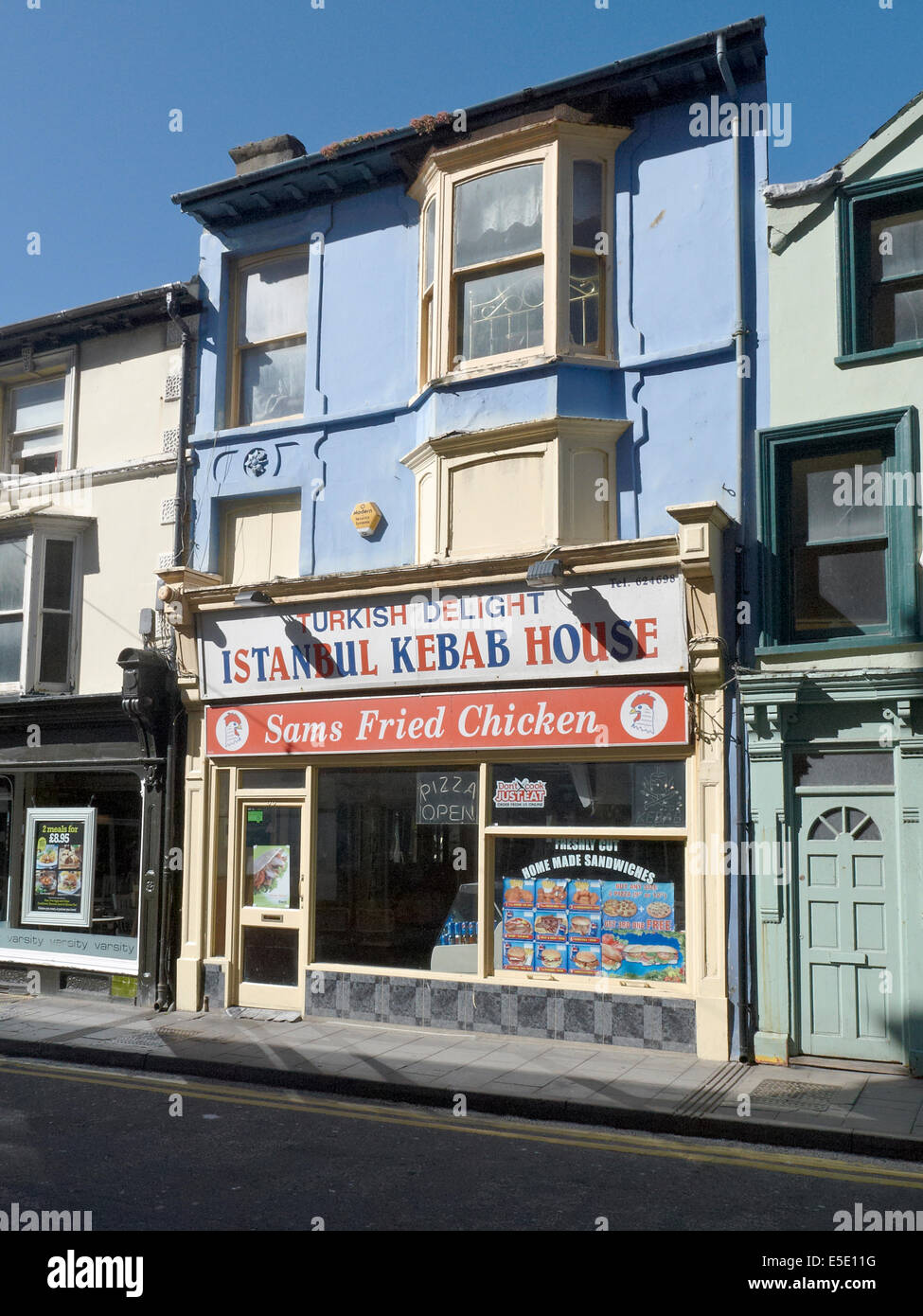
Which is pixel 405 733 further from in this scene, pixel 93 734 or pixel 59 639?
pixel 59 639

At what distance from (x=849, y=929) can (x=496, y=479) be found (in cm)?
550

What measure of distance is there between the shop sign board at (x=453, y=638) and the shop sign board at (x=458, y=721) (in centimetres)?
18

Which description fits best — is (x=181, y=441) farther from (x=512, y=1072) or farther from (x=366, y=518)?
(x=512, y=1072)

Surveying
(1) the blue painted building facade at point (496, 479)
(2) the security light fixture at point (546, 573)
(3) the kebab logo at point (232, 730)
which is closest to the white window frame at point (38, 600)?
(1) the blue painted building facade at point (496, 479)

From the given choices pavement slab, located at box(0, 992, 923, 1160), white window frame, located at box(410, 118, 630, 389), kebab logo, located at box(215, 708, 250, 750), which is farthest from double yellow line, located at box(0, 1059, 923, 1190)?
white window frame, located at box(410, 118, 630, 389)

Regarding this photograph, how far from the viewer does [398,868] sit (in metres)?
12.2

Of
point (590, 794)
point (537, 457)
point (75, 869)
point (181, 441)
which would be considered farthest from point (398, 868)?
point (181, 441)

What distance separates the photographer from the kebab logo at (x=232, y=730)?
1308cm

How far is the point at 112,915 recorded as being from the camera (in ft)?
45.9

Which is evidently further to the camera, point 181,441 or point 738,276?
point 181,441

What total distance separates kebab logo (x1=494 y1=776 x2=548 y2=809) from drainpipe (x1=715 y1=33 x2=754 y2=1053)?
1931 mm

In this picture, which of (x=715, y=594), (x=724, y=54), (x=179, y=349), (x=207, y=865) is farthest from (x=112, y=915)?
(x=724, y=54)

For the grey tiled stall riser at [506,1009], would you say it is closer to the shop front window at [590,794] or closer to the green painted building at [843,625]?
the green painted building at [843,625]
